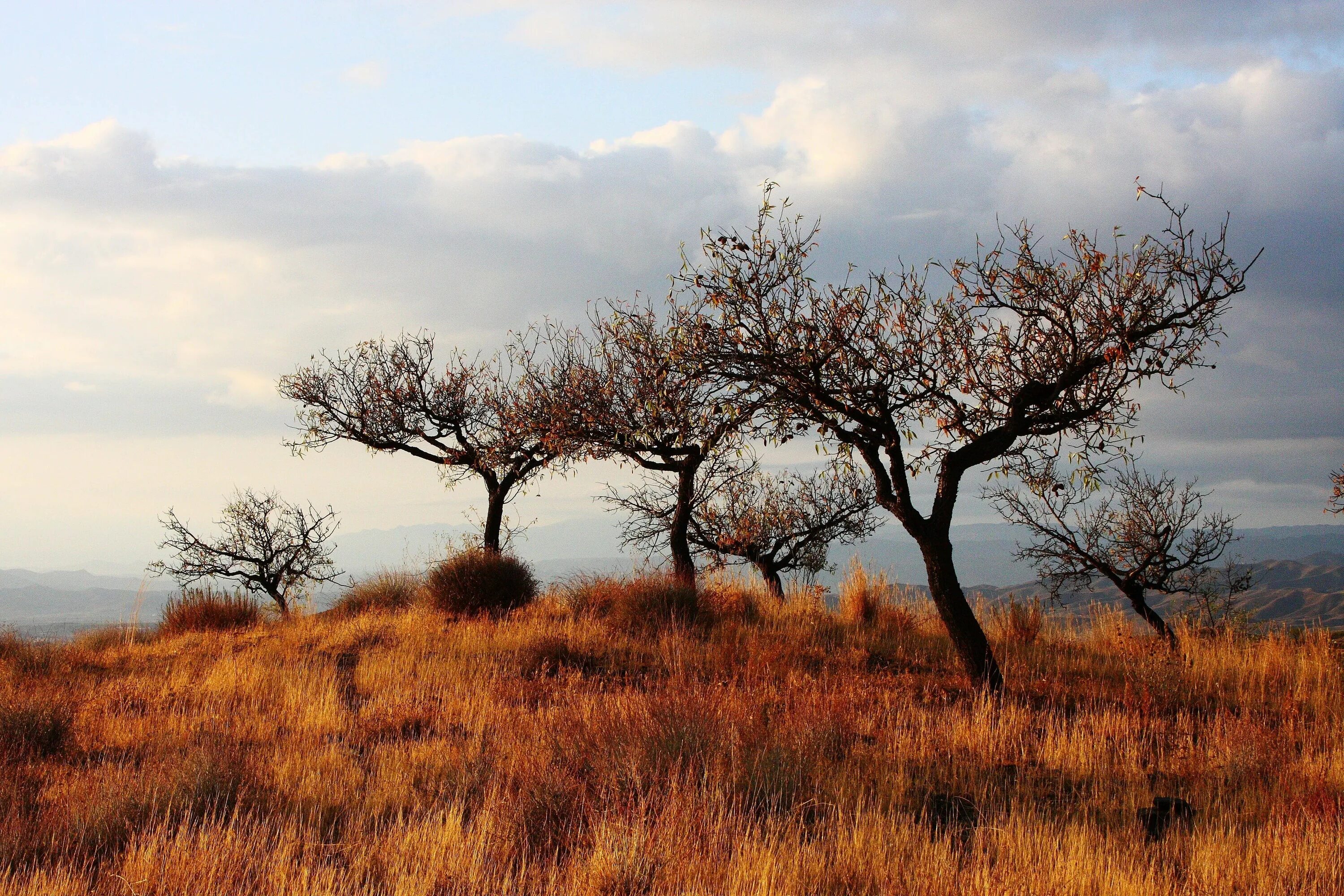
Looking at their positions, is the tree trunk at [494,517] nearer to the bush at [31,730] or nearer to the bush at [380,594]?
the bush at [380,594]

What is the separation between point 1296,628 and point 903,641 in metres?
8.01

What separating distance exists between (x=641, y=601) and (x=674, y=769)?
9493 mm

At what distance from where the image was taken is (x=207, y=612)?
20688 millimetres

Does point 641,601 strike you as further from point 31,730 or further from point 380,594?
point 31,730

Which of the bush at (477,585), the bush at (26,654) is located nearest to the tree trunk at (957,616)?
the bush at (477,585)

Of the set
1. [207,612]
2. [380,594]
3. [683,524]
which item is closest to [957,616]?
[683,524]

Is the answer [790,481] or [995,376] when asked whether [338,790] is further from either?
[790,481]

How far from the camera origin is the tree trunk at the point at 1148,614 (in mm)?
16406

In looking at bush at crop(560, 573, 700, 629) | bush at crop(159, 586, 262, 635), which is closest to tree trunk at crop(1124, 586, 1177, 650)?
bush at crop(560, 573, 700, 629)

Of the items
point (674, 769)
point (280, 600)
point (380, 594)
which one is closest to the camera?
point (674, 769)

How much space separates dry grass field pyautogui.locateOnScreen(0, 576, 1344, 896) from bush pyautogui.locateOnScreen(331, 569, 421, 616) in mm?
5621

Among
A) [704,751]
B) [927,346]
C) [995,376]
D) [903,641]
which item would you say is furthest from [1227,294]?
[704,751]

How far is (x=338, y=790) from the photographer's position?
8195 mm

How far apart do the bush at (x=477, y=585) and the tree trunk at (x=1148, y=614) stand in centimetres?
1261
